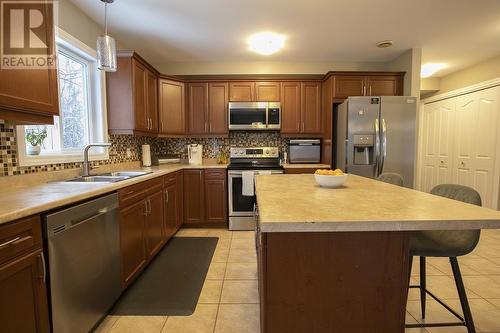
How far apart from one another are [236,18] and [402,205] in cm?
244

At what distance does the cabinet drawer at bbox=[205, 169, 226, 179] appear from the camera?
11.9 ft

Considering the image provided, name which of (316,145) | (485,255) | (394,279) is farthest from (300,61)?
(394,279)

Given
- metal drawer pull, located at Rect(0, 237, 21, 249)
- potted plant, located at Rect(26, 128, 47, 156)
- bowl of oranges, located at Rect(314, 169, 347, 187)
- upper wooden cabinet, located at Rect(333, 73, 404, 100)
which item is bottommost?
metal drawer pull, located at Rect(0, 237, 21, 249)

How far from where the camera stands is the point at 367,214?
0.95 metres

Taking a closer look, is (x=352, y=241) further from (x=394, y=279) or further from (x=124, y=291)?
(x=124, y=291)

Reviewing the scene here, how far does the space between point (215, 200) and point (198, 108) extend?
1424 mm

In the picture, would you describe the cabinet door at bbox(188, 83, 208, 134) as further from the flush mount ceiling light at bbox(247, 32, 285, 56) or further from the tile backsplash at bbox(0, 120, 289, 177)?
the flush mount ceiling light at bbox(247, 32, 285, 56)

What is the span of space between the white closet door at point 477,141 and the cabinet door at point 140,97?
4839 millimetres

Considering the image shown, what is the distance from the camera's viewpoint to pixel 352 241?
101 cm

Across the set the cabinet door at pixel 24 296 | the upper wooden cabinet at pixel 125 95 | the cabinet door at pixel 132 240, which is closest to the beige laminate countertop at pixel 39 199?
the cabinet door at pixel 24 296

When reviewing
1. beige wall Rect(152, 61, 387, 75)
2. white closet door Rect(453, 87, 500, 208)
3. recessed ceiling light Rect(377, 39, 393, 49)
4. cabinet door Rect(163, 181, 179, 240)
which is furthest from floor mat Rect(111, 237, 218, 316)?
white closet door Rect(453, 87, 500, 208)

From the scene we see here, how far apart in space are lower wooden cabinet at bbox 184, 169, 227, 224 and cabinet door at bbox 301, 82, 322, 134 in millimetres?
1464

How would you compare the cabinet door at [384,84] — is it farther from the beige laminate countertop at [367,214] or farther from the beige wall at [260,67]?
the beige laminate countertop at [367,214]

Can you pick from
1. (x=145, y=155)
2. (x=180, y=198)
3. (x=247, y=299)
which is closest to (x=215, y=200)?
(x=180, y=198)
